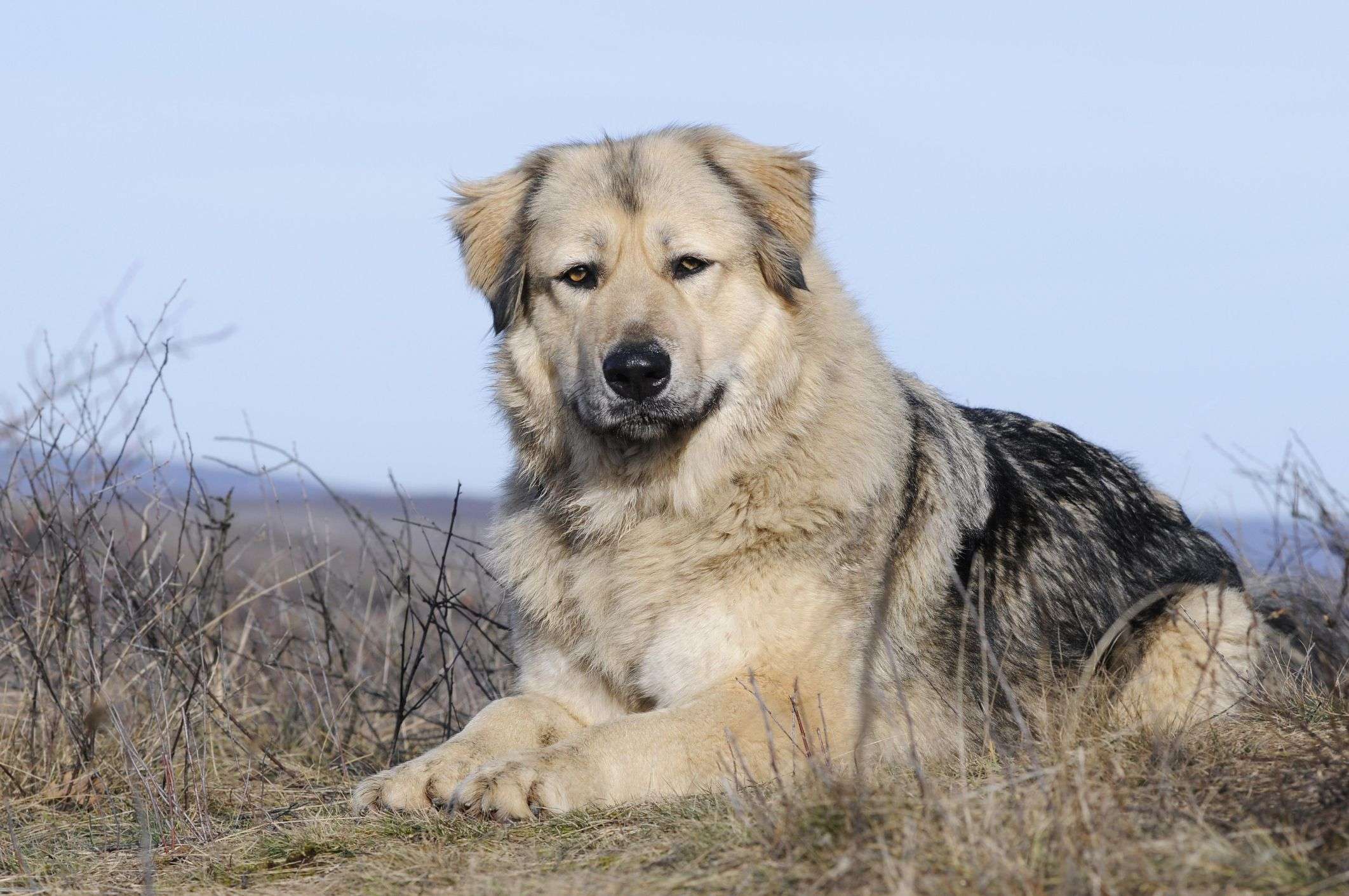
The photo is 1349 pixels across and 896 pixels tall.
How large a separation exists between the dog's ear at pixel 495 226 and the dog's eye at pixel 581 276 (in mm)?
273

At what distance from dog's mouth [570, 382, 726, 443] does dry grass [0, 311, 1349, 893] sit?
129 centimetres

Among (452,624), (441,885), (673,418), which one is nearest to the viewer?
(441,885)

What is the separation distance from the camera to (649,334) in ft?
13.5

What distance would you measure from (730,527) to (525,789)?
114 cm

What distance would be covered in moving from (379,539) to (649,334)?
2727 millimetres

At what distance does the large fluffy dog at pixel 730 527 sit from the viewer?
399 centimetres

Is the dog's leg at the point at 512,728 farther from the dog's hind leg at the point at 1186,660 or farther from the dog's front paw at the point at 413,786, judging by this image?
the dog's hind leg at the point at 1186,660

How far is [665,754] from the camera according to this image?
12.4ft

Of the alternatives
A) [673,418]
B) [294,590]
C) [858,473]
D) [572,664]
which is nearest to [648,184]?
[673,418]

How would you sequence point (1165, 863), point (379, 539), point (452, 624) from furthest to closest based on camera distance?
point (452, 624), point (379, 539), point (1165, 863)

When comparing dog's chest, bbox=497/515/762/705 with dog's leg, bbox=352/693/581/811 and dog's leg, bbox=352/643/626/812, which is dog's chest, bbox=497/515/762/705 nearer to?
dog's leg, bbox=352/643/626/812

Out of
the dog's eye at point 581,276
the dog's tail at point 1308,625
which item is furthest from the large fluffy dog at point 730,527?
the dog's tail at point 1308,625

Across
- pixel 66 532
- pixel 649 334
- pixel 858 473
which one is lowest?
pixel 66 532

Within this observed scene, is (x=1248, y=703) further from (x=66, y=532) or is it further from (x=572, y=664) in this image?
(x=66, y=532)
